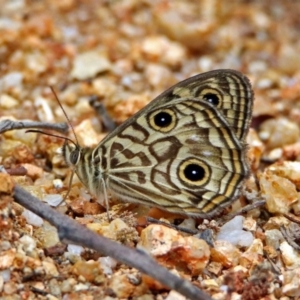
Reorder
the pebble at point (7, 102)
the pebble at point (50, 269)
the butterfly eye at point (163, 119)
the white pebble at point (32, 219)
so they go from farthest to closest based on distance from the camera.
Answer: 1. the pebble at point (7, 102)
2. the butterfly eye at point (163, 119)
3. the white pebble at point (32, 219)
4. the pebble at point (50, 269)

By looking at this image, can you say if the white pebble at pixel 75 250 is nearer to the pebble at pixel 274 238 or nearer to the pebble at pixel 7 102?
the pebble at pixel 274 238

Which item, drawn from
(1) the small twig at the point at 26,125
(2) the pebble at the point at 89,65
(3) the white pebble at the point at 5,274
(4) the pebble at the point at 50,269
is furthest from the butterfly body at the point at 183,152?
(2) the pebble at the point at 89,65

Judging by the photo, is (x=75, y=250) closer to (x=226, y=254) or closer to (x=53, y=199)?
(x=53, y=199)

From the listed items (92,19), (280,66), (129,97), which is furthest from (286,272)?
(92,19)

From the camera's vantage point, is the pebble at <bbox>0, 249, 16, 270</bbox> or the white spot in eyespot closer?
the pebble at <bbox>0, 249, 16, 270</bbox>

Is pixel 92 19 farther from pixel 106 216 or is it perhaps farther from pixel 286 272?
pixel 286 272

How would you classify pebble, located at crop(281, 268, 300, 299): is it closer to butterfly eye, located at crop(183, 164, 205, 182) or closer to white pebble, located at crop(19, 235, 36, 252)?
butterfly eye, located at crop(183, 164, 205, 182)

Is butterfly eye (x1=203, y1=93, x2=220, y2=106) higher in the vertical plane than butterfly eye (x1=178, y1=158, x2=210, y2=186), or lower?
higher

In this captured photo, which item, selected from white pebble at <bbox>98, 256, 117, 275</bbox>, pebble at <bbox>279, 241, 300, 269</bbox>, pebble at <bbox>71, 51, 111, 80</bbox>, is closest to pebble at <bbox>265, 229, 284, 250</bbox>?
pebble at <bbox>279, 241, 300, 269</bbox>

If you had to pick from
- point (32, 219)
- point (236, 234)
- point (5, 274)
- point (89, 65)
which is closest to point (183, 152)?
point (236, 234)
